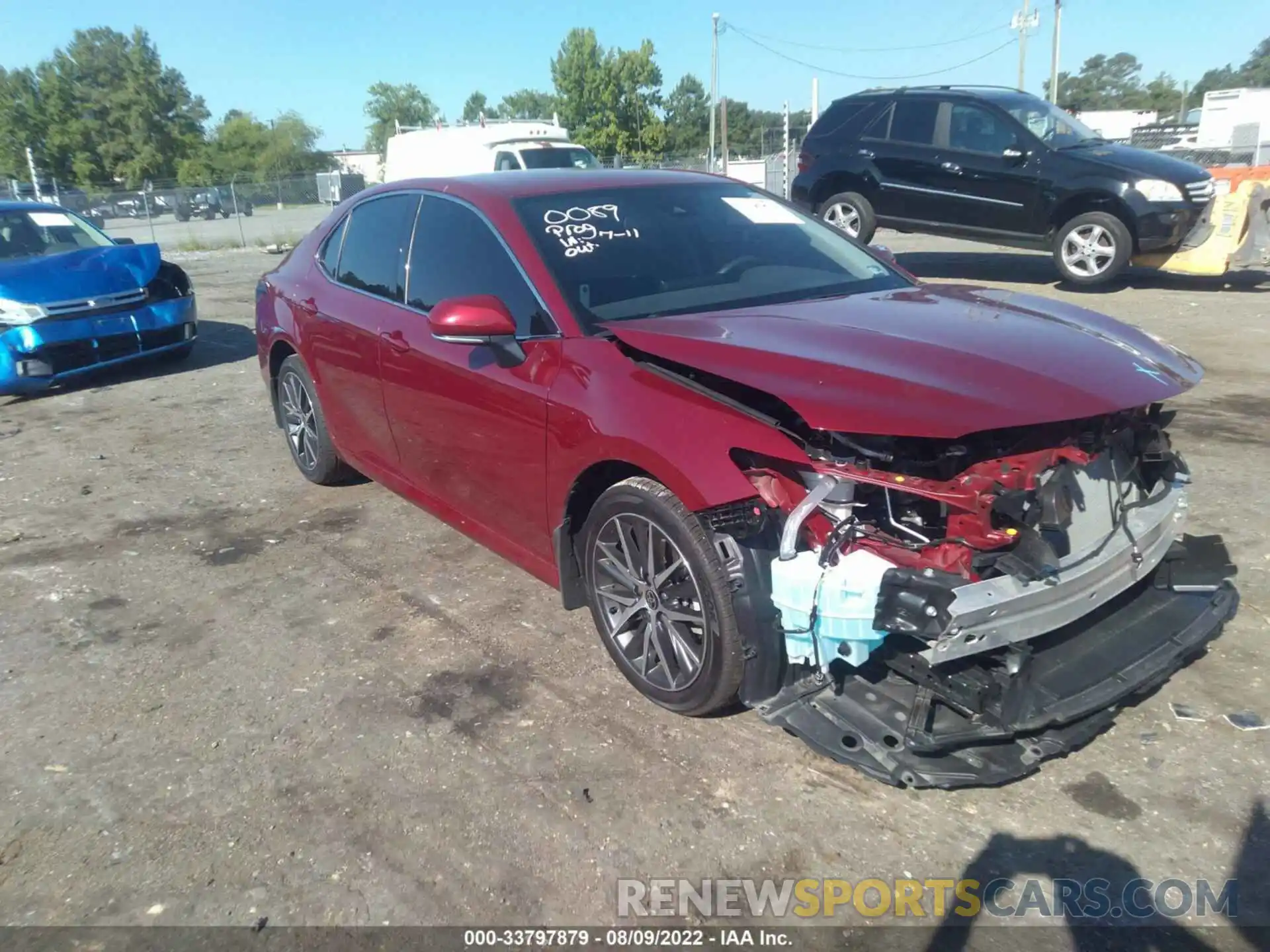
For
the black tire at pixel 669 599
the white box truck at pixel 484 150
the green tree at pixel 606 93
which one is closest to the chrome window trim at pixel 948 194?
the white box truck at pixel 484 150

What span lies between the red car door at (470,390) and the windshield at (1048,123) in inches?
348

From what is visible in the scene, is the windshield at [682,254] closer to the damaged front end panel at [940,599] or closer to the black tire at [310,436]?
the damaged front end panel at [940,599]

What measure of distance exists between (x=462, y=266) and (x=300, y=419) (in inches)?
80.6

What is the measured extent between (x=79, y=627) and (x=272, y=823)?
1.81m

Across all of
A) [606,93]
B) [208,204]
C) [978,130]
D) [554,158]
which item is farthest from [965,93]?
[606,93]

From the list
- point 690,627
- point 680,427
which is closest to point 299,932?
point 690,627

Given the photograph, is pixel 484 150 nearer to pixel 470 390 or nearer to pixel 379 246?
pixel 379 246

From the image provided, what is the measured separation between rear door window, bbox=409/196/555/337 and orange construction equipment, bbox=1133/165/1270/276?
8891 mm

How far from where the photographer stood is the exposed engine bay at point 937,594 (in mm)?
2455

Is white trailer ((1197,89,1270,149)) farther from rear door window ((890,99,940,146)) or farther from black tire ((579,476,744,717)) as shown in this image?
black tire ((579,476,744,717))

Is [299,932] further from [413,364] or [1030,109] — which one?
[1030,109]

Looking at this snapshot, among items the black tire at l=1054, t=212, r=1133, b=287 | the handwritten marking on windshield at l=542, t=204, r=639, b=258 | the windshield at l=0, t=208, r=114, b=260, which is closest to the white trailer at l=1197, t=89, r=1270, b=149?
the black tire at l=1054, t=212, r=1133, b=287

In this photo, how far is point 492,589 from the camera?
163 inches

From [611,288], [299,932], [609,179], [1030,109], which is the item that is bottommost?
[299,932]
